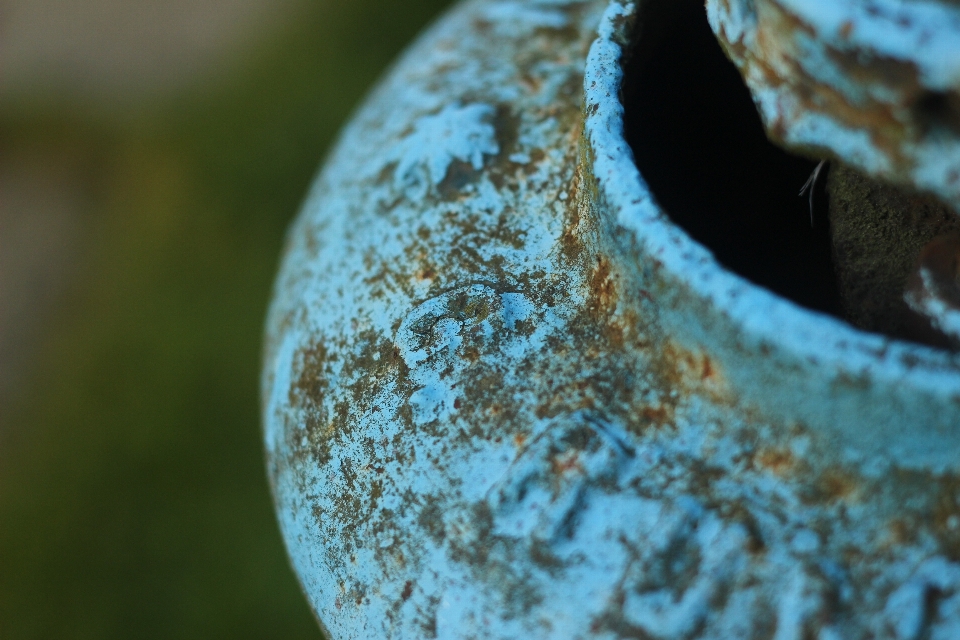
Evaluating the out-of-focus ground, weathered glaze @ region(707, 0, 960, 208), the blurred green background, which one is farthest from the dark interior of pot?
the out-of-focus ground

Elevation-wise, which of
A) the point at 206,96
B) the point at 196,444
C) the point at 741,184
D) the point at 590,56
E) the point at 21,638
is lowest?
the point at 21,638

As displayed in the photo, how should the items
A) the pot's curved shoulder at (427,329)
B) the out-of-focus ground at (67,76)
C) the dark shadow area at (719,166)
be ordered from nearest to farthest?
the pot's curved shoulder at (427,329) < the dark shadow area at (719,166) < the out-of-focus ground at (67,76)

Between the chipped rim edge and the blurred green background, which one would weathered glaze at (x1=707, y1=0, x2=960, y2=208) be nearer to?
the chipped rim edge

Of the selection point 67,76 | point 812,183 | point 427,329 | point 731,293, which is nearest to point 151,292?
point 67,76

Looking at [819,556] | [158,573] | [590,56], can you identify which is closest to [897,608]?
[819,556]

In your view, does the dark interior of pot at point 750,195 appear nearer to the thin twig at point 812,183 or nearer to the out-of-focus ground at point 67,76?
the thin twig at point 812,183

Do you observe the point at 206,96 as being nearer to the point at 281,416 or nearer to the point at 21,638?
the point at 21,638

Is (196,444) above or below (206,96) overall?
below

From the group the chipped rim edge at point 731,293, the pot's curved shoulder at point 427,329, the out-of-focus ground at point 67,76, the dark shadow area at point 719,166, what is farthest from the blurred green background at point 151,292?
the chipped rim edge at point 731,293
